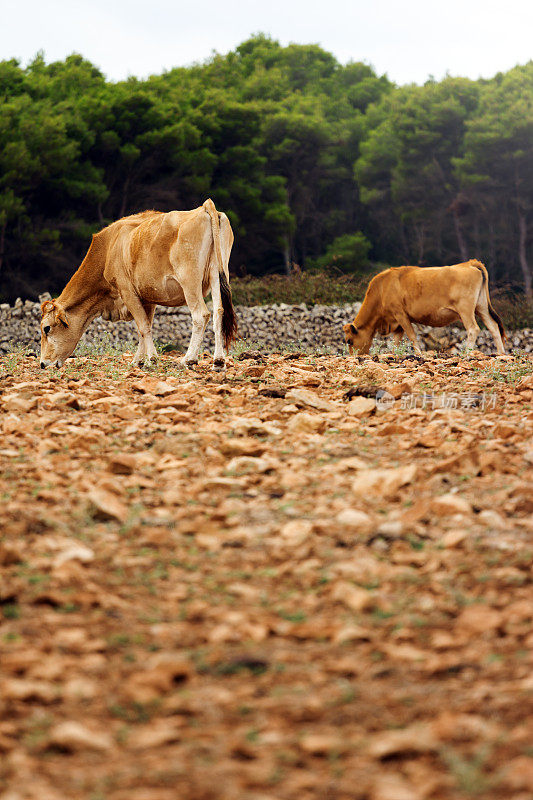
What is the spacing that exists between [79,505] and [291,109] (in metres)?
36.8

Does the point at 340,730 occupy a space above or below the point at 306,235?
below

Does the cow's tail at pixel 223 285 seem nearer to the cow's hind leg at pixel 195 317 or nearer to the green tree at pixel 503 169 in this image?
the cow's hind leg at pixel 195 317

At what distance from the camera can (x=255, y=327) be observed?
61.7ft

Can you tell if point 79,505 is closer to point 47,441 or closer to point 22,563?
point 22,563

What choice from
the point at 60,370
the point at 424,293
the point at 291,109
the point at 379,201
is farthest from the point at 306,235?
the point at 60,370

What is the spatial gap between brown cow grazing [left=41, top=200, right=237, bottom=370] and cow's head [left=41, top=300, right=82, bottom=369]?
0.04ft

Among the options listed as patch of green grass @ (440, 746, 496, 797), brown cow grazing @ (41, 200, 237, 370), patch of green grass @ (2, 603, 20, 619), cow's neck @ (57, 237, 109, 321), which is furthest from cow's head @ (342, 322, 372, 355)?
patch of green grass @ (440, 746, 496, 797)

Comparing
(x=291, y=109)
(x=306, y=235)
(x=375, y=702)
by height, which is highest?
(x=291, y=109)

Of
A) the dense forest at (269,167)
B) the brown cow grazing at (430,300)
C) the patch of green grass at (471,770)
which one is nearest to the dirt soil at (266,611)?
the patch of green grass at (471,770)

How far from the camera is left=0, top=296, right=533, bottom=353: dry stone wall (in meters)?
17.9

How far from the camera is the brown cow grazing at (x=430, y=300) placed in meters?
12.6

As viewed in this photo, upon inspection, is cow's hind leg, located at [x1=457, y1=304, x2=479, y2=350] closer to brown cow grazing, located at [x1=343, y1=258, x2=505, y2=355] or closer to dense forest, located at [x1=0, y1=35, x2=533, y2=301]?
brown cow grazing, located at [x1=343, y1=258, x2=505, y2=355]

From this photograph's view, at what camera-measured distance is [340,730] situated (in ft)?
6.22

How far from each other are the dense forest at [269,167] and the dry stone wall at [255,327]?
4.67 metres
